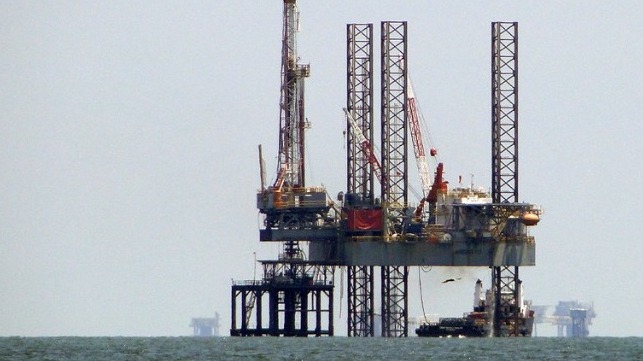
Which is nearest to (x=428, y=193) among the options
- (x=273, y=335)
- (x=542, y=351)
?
(x=273, y=335)

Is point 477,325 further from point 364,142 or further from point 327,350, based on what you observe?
point 327,350

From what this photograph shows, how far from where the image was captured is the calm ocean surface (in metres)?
104

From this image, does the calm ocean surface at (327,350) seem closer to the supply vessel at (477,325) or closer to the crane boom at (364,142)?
the supply vessel at (477,325)

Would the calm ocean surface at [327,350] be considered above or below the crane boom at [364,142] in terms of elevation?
below

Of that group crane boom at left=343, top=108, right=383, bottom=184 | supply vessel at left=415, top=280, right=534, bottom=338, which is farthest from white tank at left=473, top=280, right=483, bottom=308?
crane boom at left=343, top=108, right=383, bottom=184

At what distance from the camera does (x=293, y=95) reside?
5133 inches

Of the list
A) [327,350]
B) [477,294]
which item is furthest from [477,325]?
[327,350]

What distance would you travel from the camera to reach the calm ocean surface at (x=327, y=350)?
104 metres

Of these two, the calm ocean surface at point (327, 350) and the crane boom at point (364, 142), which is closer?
the calm ocean surface at point (327, 350)

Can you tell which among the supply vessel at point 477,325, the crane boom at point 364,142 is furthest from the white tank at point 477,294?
the crane boom at point 364,142

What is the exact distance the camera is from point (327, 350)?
110812 mm

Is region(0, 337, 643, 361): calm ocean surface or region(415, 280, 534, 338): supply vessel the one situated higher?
region(415, 280, 534, 338): supply vessel

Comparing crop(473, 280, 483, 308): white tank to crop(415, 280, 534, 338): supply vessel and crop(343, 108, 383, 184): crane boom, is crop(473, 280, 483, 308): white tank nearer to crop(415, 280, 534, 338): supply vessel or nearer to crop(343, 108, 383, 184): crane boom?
crop(415, 280, 534, 338): supply vessel

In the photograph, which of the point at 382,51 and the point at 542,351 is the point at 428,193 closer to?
the point at 382,51
